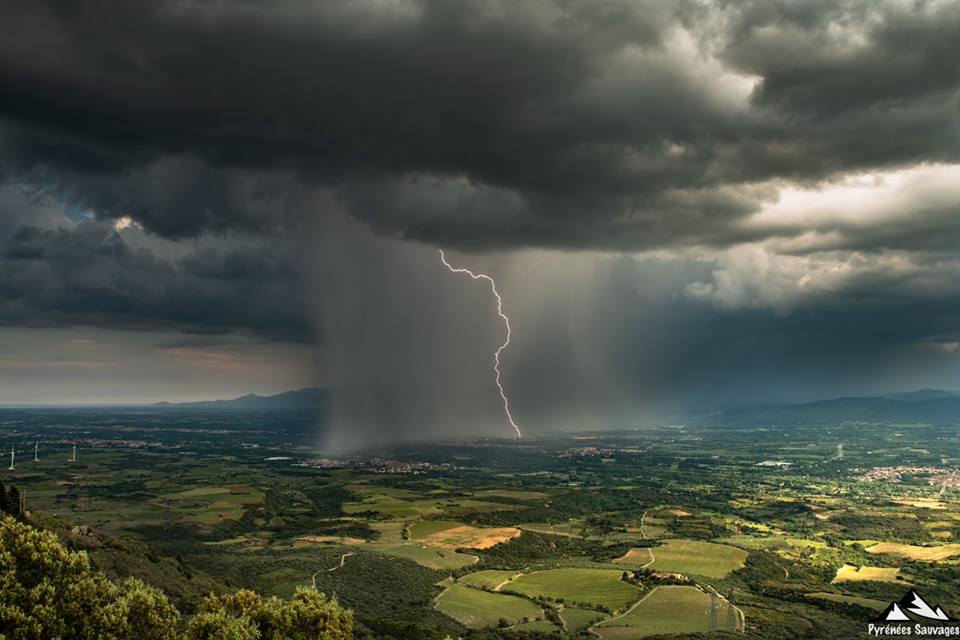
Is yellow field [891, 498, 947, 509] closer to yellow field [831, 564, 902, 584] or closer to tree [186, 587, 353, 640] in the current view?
yellow field [831, 564, 902, 584]

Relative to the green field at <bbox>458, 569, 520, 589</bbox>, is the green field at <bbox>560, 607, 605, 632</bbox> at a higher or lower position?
higher

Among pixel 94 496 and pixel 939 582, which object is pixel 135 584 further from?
pixel 94 496

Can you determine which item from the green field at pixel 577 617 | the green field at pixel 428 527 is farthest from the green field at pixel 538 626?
the green field at pixel 428 527

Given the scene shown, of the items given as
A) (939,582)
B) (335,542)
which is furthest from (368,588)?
(939,582)

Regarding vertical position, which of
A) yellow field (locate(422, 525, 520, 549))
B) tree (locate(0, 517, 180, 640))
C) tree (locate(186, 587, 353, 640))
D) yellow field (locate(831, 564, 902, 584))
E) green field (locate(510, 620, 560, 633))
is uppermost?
tree (locate(0, 517, 180, 640))

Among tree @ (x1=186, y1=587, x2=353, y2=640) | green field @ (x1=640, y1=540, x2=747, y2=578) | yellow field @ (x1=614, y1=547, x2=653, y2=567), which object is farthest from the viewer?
yellow field @ (x1=614, y1=547, x2=653, y2=567)

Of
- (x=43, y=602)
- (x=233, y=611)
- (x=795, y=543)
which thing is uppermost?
(x=43, y=602)

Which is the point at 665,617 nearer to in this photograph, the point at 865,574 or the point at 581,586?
the point at 581,586

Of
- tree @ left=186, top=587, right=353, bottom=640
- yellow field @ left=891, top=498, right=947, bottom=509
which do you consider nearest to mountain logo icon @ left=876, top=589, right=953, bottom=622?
tree @ left=186, top=587, right=353, bottom=640
